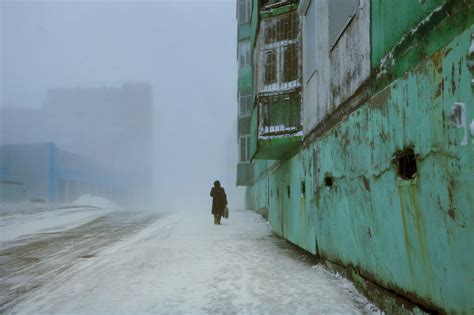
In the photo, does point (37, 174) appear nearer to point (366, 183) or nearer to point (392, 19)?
point (366, 183)

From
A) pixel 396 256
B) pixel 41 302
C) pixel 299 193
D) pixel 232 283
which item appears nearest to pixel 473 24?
pixel 396 256

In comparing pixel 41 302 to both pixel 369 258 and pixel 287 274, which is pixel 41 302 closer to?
pixel 287 274

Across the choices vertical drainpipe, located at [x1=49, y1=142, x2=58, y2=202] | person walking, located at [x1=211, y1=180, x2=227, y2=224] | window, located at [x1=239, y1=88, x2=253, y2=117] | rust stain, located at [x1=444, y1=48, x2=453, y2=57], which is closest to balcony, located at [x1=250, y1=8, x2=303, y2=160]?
person walking, located at [x1=211, y1=180, x2=227, y2=224]

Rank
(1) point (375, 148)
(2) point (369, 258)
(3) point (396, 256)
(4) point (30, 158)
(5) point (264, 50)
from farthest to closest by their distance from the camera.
→ (4) point (30, 158), (5) point (264, 50), (2) point (369, 258), (1) point (375, 148), (3) point (396, 256)

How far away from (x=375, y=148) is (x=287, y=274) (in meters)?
2.79

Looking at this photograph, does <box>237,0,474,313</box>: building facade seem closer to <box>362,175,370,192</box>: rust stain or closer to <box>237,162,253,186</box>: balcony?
<box>362,175,370,192</box>: rust stain

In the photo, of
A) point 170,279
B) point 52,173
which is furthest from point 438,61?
point 52,173

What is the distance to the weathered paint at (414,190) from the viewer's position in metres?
2.59

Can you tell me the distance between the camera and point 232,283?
5.43 metres

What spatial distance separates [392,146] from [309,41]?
15.5 feet

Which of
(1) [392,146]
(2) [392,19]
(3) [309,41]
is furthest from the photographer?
(3) [309,41]

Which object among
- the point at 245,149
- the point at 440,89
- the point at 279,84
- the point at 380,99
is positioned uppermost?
the point at 279,84

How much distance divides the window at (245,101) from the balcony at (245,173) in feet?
9.85

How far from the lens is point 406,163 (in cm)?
344
